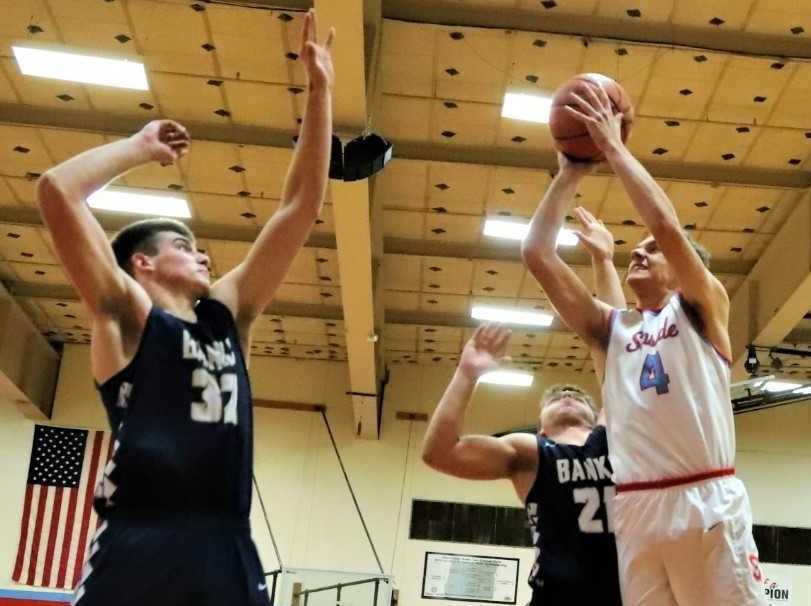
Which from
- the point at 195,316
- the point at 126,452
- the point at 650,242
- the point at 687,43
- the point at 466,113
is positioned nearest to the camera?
the point at 126,452

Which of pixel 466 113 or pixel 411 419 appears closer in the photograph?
pixel 466 113

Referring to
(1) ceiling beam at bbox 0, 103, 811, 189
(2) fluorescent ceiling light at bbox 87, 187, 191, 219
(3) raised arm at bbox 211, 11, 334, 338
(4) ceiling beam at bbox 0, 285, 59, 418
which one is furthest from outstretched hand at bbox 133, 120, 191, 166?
(4) ceiling beam at bbox 0, 285, 59, 418

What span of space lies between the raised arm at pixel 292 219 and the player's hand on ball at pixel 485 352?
81 cm

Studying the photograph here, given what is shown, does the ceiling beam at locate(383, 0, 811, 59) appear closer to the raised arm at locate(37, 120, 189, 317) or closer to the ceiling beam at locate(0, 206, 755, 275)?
the ceiling beam at locate(0, 206, 755, 275)

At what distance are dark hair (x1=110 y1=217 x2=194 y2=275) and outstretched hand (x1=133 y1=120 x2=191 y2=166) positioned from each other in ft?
0.51

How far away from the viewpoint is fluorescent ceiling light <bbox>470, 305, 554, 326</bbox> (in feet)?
54.9

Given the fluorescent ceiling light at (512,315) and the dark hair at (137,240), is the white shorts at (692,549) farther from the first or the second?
the fluorescent ceiling light at (512,315)

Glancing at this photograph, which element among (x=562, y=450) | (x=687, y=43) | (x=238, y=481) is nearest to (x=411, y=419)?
(x=687, y=43)

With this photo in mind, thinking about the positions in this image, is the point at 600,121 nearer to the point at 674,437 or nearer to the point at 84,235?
the point at 674,437

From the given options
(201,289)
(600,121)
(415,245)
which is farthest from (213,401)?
(415,245)

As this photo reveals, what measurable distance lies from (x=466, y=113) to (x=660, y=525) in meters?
8.65

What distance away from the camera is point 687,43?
9.74 m

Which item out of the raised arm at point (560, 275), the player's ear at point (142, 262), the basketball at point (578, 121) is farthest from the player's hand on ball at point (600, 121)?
the player's ear at point (142, 262)

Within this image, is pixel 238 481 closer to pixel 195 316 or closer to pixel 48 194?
pixel 195 316
